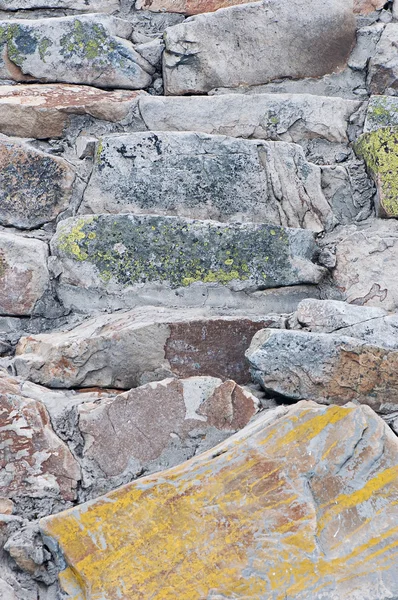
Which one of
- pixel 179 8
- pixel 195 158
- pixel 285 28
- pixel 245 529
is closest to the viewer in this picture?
pixel 245 529

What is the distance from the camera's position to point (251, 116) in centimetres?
317

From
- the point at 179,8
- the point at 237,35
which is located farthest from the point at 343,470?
the point at 179,8

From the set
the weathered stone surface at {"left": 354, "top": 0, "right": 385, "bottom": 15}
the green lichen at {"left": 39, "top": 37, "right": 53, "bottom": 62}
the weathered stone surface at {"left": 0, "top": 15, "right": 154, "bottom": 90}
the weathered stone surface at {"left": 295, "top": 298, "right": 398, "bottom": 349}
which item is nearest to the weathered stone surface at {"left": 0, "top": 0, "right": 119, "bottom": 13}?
the weathered stone surface at {"left": 0, "top": 15, "right": 154, "bottom": 90}

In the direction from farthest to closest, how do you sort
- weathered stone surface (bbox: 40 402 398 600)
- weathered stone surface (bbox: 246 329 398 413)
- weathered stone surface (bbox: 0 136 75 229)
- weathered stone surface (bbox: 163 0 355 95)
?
weathered stone surface (bbox: 163 0 355 95) → weathered stone surface (bbox: 0 136 75 229) → weathered stone surface (bbox: 246 329 398 413) → weathered stone surface (bbox: 40 402 398 600)

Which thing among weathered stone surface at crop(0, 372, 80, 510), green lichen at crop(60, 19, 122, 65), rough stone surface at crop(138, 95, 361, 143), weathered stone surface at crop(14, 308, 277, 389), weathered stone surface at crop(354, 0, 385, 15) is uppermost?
weathered stone surface at crop(354, 0, 385, 15)

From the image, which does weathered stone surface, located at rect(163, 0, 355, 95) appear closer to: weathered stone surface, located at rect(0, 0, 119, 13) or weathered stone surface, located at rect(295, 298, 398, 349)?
weathered stone surface, located at rect(0, 0, 119, 13)

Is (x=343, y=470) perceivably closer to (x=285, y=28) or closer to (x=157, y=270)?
(x=157, y=270)

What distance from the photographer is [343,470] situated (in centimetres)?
215

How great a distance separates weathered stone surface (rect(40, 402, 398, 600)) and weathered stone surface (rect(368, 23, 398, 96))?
164 centimetres

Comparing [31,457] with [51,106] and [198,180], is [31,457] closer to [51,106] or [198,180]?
[198,180]

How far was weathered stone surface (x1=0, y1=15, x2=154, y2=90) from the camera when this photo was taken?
3.29 metres

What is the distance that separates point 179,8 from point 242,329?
169 cm

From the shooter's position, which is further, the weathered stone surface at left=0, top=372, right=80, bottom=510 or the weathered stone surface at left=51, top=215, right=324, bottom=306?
the weathered stone surface at left=51, top=215, right=324, bottom=306

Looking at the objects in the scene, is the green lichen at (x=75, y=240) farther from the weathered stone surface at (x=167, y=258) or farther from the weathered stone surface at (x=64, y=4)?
the weathered stone surface at (x=64, y=4)
